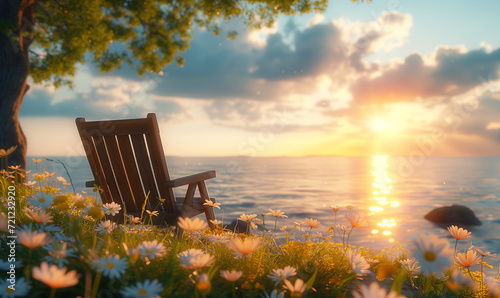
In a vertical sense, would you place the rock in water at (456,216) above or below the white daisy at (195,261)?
below

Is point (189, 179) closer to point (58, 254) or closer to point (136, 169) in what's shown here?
point (136, 169)

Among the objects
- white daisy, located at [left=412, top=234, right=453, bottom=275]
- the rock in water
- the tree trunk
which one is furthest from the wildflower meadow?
the rock in water

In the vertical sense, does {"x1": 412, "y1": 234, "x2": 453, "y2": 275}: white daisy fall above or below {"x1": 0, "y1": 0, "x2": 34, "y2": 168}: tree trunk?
below

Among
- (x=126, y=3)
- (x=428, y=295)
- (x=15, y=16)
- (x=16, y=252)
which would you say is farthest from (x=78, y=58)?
(x=428, y=295)

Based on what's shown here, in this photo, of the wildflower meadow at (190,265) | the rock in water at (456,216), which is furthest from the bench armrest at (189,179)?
the rock in water at (456,216)

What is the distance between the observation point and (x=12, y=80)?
6848 millimetres

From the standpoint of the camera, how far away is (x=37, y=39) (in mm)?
10023

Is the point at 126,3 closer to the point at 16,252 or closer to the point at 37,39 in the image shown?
the point at 37,39

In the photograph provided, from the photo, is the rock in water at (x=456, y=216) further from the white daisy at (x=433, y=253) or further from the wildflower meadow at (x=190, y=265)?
the white daisy at (x=433, y=253)

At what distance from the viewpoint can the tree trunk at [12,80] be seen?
22.0ft

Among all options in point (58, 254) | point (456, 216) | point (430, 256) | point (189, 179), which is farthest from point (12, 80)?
point (456, 216)

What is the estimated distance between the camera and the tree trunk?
6.70 metres

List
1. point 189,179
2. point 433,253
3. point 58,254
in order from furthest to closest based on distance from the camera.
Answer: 1. point 189,179
2. point 58,254
3. point 433,253

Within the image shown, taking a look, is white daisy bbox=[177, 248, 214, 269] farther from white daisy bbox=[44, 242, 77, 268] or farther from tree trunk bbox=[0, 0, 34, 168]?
tree trunk bbox=[0, 0, 34, 168]
